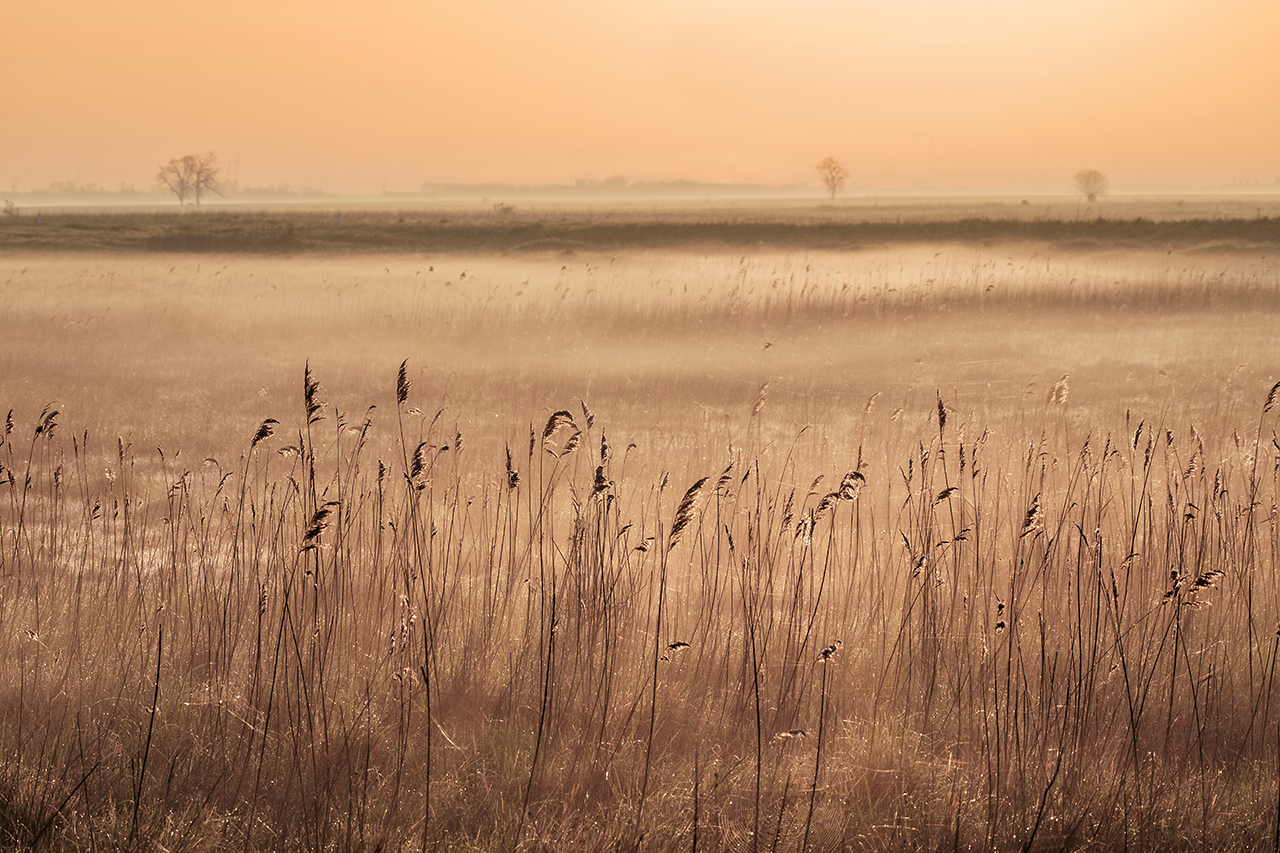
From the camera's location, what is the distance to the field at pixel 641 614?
3.29 meters

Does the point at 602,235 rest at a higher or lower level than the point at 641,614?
higher

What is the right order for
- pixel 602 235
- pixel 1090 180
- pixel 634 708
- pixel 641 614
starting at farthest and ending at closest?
pixel 1090 180
pixel 602 235
pixel 641 614
pixel 634 708

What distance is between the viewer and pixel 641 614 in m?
5.10

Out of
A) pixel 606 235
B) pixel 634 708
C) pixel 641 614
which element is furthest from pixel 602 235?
pixel 634 708

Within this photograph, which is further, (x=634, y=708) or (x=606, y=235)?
(x=606, y=235)

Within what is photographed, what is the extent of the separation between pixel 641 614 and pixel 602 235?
46.0 meters

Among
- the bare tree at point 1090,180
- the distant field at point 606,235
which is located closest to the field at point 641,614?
the distant field at point 606,235

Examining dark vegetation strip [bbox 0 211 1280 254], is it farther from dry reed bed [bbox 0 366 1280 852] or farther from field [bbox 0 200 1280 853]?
dry reed bed [bbox 0 366 1280 852]

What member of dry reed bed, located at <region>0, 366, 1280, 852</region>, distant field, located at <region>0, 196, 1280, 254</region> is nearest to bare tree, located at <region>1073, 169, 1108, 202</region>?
distant field, located at <region>0, 196, 1280, 254</region>

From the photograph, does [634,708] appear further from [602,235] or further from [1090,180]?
[1090,180]

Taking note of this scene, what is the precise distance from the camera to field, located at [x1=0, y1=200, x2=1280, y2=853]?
329cm

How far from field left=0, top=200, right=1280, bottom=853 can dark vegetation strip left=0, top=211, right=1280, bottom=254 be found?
105ft

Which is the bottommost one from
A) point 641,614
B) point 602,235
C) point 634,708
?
point 641,614

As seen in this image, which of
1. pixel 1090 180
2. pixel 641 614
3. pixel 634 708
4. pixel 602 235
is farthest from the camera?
pixel 1090 180
